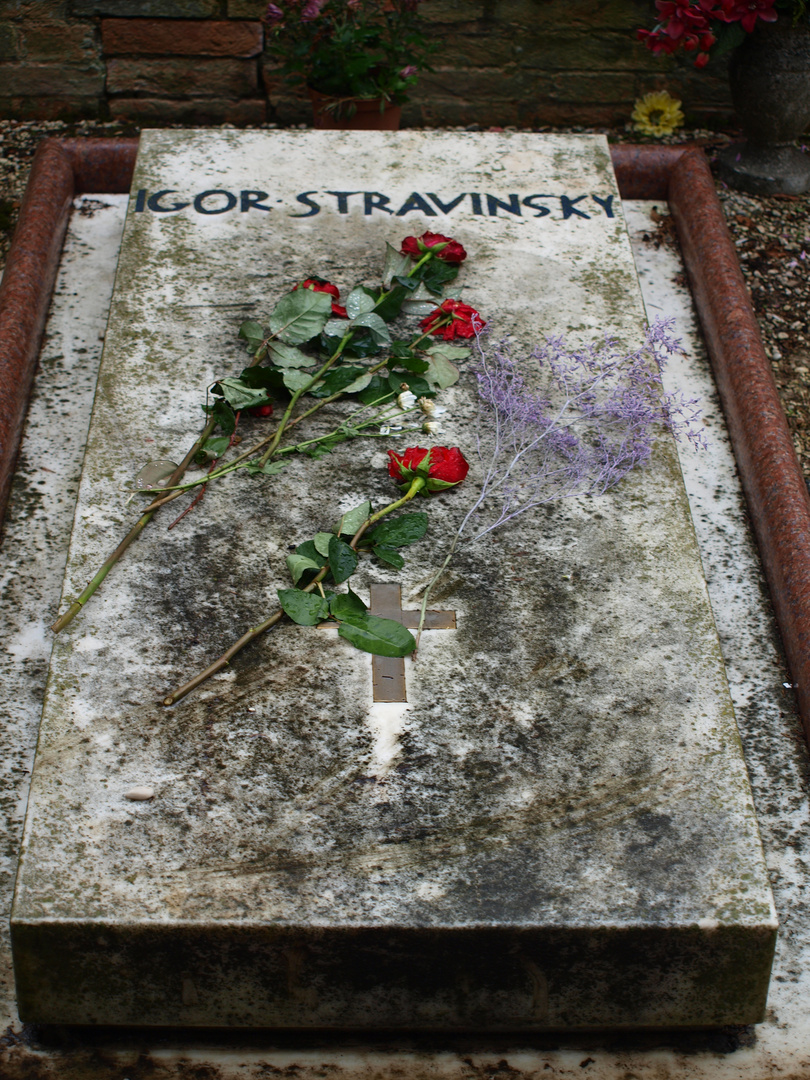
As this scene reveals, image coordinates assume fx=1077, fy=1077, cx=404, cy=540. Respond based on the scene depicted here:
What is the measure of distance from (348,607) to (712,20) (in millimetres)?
2822

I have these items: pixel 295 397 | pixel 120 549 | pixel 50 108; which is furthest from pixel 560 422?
pixel 50 108

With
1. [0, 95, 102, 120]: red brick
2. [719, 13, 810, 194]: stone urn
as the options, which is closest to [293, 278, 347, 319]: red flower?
[719, 13, 810, 194]: stone urn

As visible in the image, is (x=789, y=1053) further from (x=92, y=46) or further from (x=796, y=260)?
(x=92, y=46)

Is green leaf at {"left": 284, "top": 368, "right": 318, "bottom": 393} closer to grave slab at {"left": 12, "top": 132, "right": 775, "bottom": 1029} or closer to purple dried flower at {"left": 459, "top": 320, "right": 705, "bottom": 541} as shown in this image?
grave slab at {"left": 12, "top": 132, "right": 775, "bottom": 1029}

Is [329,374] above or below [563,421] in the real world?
above

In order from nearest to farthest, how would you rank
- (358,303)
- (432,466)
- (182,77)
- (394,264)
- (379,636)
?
(379,636)
(432,466)
(358,303)
(394,264)
(182,77)

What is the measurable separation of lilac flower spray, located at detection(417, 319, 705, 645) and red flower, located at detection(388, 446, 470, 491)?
77 millimetres

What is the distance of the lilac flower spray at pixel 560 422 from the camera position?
2482mm

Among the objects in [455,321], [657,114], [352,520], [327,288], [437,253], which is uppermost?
[657,114]

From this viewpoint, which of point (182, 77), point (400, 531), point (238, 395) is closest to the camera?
point (400, 531)

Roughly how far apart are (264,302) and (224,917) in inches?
68.1

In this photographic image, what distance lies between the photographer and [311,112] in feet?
15.2

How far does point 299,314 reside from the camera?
2758 mm

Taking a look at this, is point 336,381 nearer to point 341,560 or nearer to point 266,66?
point 341,560
